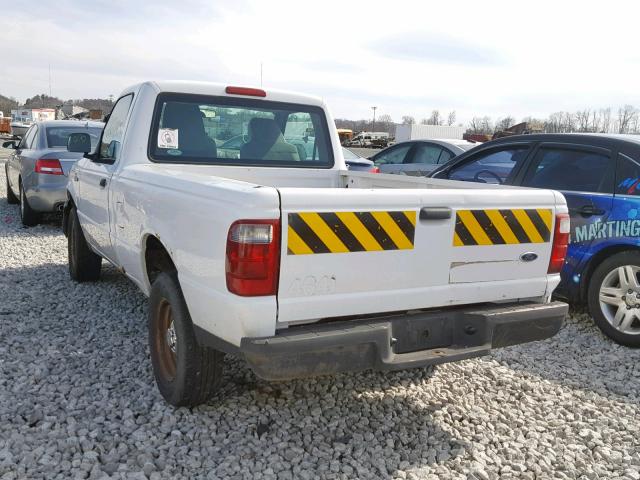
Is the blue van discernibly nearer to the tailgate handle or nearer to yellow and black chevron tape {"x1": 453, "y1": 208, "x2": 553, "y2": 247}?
yellow and black chevron tape {"x1": 453, "y1": 208, "x2": 553, "y2": 247}

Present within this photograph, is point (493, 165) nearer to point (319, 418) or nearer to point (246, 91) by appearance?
point (246, 91)

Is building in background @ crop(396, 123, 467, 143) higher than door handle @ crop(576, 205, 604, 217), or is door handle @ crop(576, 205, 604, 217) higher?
building in background @ crop(396, 123, 467, 143)

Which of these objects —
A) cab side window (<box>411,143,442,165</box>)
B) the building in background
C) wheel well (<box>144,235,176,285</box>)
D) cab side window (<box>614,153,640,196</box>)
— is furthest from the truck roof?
the building in background

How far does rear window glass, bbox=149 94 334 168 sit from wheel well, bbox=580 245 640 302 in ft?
7.50

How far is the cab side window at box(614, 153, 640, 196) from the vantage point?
4621mm

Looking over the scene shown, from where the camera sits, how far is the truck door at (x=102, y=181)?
452 cm

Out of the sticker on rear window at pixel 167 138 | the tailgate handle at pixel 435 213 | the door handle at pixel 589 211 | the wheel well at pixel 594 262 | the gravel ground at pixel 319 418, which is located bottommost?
the gravel ground at pixel 319 418

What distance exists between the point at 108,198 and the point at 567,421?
3464 millimetres

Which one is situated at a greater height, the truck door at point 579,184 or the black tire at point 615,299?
the truck door at point 579,184

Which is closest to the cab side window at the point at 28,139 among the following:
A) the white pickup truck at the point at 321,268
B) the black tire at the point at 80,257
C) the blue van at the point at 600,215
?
the black tire at the point at 80,257

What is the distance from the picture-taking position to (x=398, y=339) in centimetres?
293

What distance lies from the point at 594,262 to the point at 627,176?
0.73m

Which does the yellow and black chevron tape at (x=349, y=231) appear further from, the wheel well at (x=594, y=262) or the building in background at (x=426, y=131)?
the building in background at (x=426, y=131)

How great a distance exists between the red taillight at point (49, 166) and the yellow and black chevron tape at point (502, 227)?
6.94m
